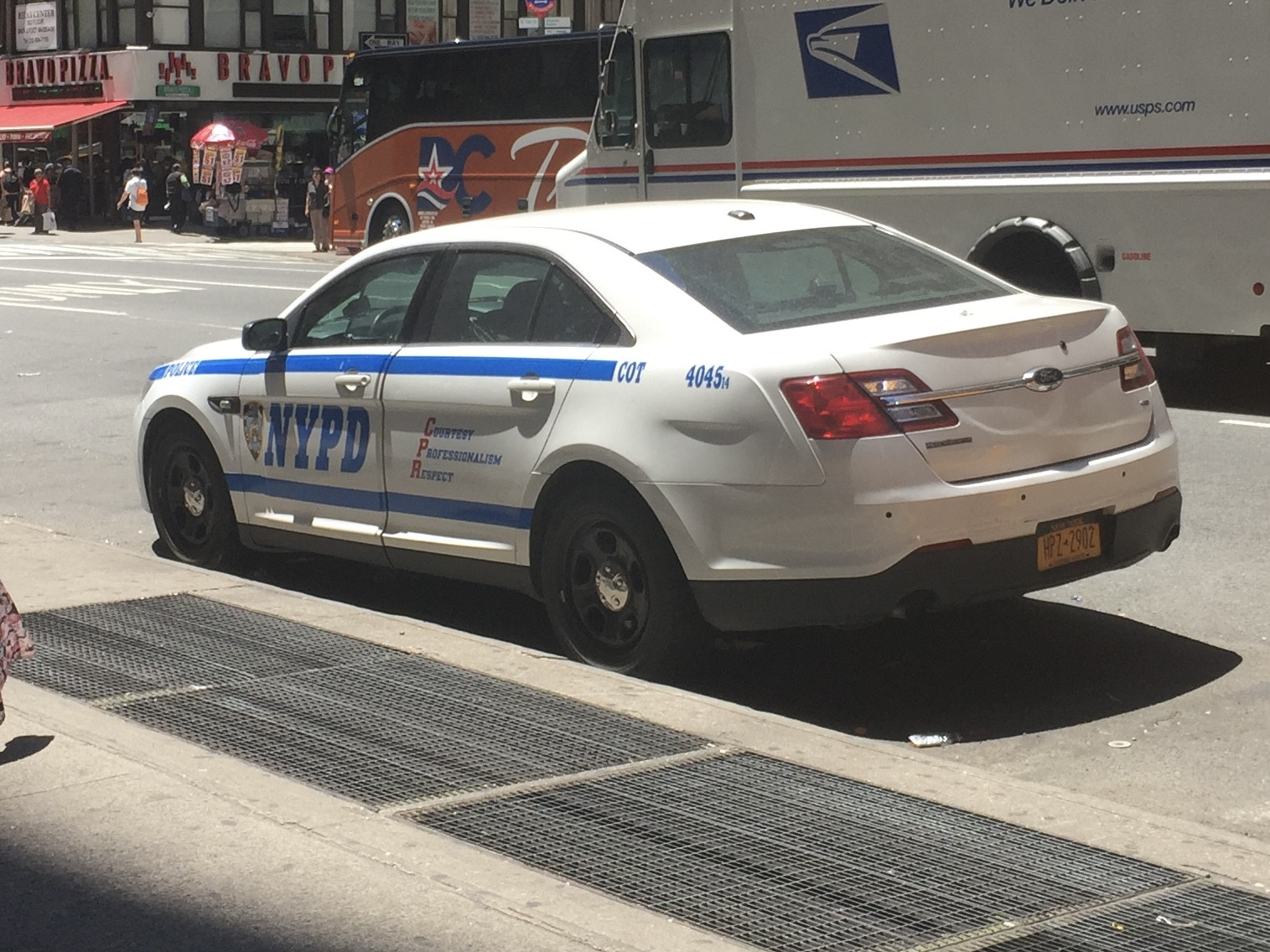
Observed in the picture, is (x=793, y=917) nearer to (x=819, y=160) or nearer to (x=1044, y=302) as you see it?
(x=1044, y=302)

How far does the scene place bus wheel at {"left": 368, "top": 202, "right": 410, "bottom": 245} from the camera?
3083cm

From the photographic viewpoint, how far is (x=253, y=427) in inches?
324

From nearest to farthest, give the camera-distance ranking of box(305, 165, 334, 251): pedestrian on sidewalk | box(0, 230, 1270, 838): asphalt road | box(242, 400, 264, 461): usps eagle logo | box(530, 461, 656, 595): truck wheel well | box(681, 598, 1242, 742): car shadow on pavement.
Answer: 1. box(0, 230, 1270, 838): asphalt road
2. box(681, 598, 1242, 742): car shadow on pavement
3. box(530, 461, 656, 595): truck wheel well
4. box(242, 400, 264, 461): usps eagle logo
5. box(305, 165, 334, 251): pedestrian on sidewalk

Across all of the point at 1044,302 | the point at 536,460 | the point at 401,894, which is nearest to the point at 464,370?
the point at 536,460

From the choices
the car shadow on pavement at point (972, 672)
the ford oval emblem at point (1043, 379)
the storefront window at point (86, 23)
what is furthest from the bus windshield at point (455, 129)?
the storefront window at point (86, 23)

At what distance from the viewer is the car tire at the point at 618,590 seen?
6.47 m

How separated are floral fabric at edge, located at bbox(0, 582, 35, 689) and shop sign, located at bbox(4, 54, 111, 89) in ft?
164

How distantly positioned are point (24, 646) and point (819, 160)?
11.2m

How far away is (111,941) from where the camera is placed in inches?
167

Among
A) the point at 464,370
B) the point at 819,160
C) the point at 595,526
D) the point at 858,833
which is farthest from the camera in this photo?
the point at 819,160

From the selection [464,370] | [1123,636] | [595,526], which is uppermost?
[464,370]

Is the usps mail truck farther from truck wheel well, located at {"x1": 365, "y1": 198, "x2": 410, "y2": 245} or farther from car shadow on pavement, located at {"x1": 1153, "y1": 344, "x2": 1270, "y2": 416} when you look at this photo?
truck wheel well, located at {"x1": 365, "y1": 198, "x2": 410, "y2": 245}

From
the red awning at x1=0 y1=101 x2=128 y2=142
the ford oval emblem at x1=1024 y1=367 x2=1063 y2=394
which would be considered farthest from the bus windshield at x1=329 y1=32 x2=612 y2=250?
the red awning at x1=0 y1=101 x2=128 y2=142

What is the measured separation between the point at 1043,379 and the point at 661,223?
1.65m
